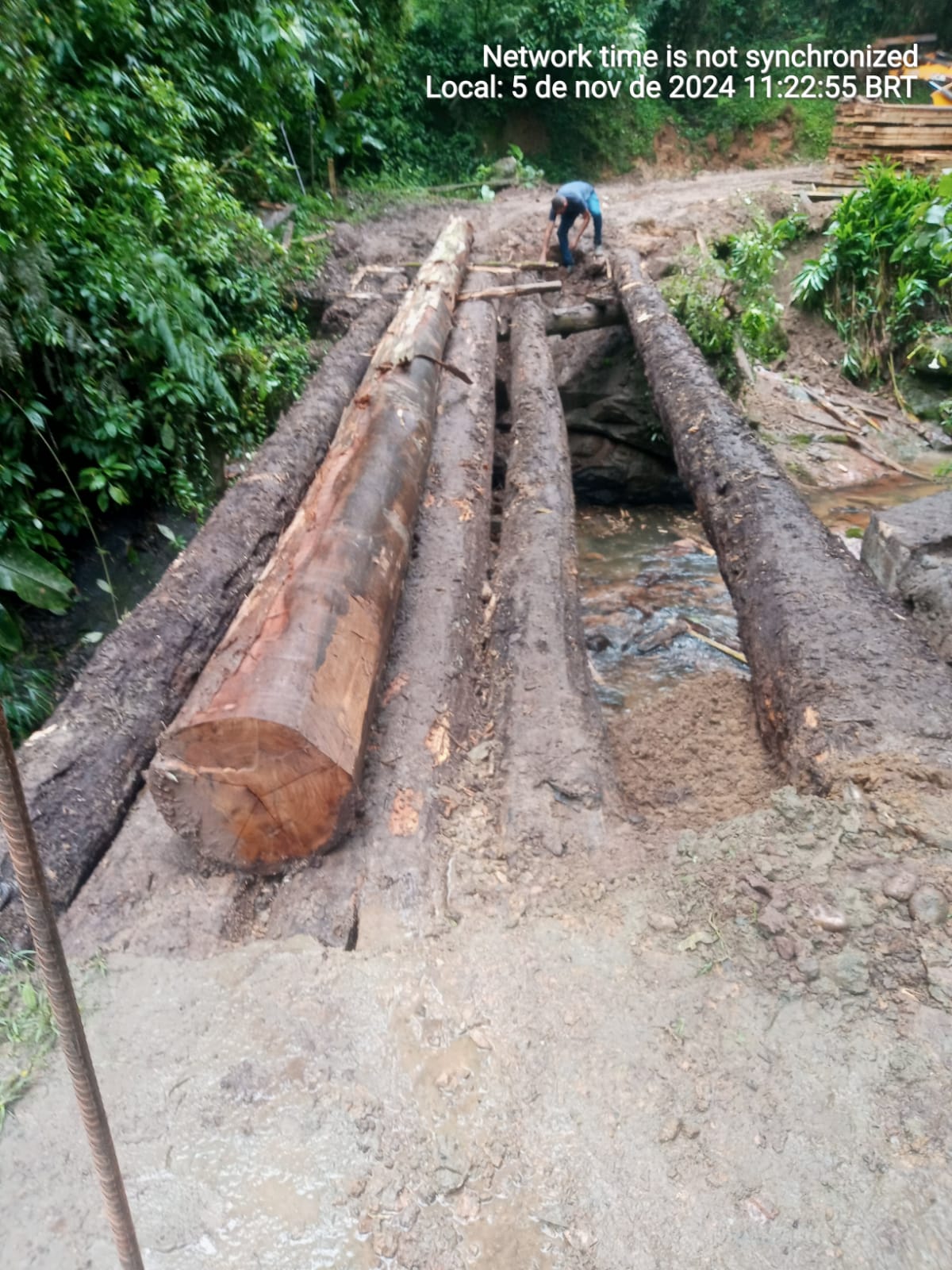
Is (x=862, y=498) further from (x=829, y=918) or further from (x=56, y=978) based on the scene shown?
(x=56, y=978)

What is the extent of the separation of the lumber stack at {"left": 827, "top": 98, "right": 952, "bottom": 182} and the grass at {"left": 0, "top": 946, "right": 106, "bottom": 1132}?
42.5 ft

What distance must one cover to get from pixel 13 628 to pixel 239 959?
2384mm

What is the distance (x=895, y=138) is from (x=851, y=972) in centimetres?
1287

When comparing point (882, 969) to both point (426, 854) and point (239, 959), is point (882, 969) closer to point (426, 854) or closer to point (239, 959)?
point (426, 854)

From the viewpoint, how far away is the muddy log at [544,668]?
8.27ft

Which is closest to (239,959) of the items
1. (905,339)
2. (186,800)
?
(186,800)

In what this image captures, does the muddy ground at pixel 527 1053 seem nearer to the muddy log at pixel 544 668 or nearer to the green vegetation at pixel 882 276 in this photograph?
the muddy log at pixel 544 668

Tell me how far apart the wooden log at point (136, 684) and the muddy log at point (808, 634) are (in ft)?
7.25

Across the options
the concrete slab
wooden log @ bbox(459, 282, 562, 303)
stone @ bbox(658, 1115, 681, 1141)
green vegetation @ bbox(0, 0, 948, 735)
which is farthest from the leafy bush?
the concrete slab

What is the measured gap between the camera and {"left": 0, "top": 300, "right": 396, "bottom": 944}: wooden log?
7.89 ft

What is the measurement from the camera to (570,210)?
7926mm

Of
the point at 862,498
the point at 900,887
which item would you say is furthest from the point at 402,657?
the point at 862,498

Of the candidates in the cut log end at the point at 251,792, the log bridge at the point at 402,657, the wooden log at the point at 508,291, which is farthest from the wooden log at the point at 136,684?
the wooden log at the point at 508,291

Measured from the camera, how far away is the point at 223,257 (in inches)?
247
